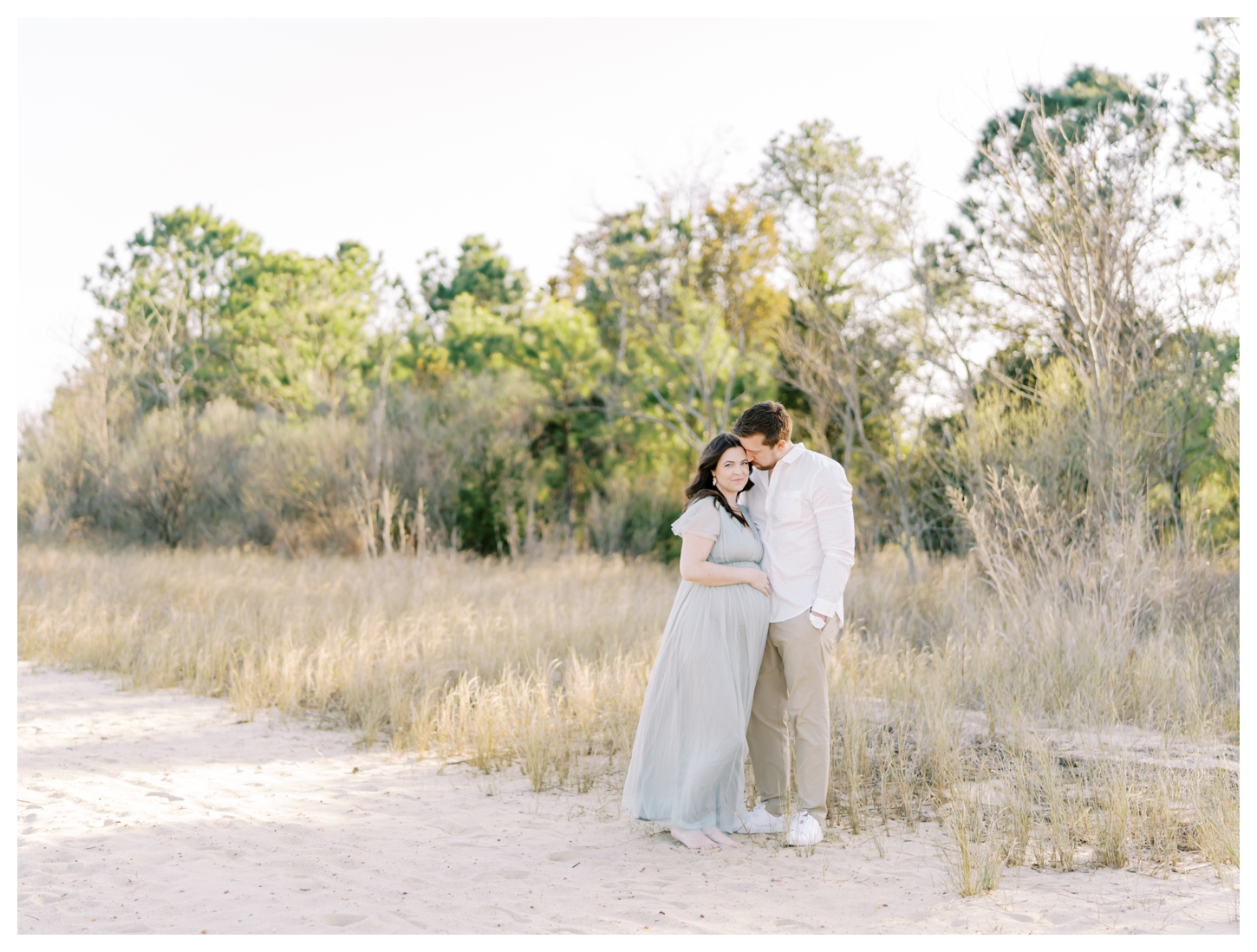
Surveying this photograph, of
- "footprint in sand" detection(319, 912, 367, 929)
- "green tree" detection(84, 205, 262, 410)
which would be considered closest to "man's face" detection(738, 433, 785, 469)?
"footprint in sand" detection(319, 912, 367, 929)

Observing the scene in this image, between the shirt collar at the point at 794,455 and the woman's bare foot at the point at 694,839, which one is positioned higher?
the shirt collar at the point at 794,455

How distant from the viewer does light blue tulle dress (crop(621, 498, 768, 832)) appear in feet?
15.0

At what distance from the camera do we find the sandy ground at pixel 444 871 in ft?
12.6

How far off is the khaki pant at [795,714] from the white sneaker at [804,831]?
6 cm

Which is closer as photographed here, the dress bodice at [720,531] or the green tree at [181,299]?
the dress bodice at [720,531]

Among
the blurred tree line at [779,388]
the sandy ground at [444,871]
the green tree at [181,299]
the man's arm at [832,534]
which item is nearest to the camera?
the sandy ground at [444,871]

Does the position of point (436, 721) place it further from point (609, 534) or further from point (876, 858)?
point (609, 534)

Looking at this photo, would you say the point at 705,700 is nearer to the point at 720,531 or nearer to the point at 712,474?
the point at 720,531

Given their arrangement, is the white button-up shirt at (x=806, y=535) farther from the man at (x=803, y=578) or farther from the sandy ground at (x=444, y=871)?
the sandy ground at (x=444, y=871)

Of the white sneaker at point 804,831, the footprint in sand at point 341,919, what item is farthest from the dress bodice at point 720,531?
the footprint in sand at point 341,919

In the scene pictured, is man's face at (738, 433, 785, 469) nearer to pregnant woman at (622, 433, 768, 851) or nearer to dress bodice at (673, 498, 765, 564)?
pregnant woman at (622, 433, 768, 851)

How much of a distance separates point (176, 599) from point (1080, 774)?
9869 mm

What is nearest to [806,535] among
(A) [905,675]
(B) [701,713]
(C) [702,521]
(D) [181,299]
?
(C) [702,521]

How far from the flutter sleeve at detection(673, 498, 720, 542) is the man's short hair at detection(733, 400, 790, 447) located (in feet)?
1.20
